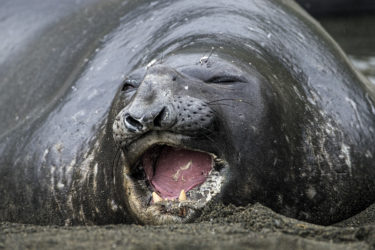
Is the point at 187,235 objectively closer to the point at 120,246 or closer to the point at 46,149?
the point at 120,246

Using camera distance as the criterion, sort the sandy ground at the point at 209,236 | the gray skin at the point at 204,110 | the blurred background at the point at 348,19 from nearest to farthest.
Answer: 1. the sandy ground at the point at 209,236
2. the gray skin at the point at 204,110
3. the blurred background at the point at 348,19

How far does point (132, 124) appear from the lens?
3.82m

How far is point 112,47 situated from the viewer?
5426 mm

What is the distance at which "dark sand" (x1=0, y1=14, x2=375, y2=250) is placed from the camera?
9.89 feet

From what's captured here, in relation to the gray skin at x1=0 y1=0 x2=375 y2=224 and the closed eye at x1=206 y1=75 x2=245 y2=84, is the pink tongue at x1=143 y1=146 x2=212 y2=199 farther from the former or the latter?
the closed eye at x1=206 y1=75 x2=245 y2=84

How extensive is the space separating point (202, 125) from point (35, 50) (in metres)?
3.01

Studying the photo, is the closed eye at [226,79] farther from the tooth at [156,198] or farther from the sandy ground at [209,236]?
the sandy ground at [209,236]

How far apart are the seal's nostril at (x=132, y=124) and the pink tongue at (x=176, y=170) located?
0.78 feet

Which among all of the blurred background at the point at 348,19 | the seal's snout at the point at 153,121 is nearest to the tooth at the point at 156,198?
the seal's snout at the point at 153,121

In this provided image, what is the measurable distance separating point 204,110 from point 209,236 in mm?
916

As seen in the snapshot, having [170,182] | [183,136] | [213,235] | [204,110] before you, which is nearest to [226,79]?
[204,110]

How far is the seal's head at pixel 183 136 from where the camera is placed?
3.81 m

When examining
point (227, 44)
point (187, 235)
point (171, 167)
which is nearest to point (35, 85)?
point (227, 44)

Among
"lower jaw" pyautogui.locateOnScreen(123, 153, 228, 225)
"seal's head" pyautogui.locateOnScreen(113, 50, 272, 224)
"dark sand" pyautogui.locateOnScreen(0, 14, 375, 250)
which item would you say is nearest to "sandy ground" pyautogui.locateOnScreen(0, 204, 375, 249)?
"dark sand" pyautogui.locateOnScreen(0, 14, 375, 250)
